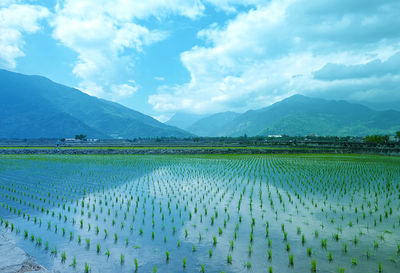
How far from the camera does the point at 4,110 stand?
18700cm

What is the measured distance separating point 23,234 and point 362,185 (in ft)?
60.1

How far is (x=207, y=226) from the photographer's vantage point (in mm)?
9016

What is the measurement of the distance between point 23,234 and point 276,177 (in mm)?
16257

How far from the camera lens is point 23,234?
8.28 m

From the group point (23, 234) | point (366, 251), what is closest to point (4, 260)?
point (23, 234)

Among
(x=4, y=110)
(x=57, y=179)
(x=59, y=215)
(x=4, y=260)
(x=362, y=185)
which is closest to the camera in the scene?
(x=4, y=260)

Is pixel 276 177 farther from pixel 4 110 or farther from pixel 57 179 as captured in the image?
pixel 4 110

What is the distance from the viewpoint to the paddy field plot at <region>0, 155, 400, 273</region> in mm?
6434

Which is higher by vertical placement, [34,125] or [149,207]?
[34,125]

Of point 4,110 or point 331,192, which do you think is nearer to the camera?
point 331,192

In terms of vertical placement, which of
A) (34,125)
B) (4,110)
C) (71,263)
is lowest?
(71,263)

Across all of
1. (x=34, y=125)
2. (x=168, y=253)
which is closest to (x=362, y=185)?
(x=168, y=253)

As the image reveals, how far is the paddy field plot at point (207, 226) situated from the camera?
253 inches

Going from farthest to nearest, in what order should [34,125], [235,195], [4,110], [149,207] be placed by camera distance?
1. [4,110]
2. [34,125]
3. [235,195]
4. [149,207]
